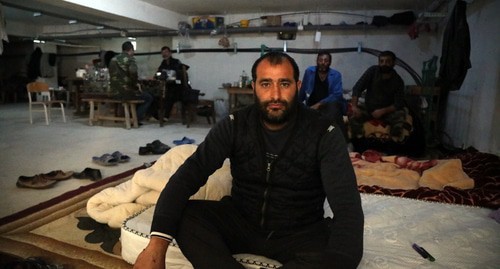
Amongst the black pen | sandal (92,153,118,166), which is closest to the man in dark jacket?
the black pen

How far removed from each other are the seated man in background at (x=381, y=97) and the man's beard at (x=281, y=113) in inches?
123

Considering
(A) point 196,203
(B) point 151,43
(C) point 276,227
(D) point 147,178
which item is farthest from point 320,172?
(B) point 151,43

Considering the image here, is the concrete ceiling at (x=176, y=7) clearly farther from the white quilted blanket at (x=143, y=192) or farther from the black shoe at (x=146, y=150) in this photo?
the white quilted blanket at (x=143, y=192)

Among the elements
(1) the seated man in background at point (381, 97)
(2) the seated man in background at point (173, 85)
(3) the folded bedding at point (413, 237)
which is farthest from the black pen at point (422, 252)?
(2) the seated man in background at point (173, 85)

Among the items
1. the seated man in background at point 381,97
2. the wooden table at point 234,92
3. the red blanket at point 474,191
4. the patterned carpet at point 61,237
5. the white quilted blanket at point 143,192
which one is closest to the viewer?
the patterned carpet at point 61,237

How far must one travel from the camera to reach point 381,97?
4594 mm

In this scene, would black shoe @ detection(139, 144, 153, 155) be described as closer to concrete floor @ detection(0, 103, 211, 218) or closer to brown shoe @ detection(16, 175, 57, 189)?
concrete floor @ detection(0, 103, 211, 218)

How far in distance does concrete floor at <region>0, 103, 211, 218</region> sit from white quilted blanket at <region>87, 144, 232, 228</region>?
28.1 inches

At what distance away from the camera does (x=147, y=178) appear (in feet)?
6.40

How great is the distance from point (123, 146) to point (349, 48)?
5.21 metres

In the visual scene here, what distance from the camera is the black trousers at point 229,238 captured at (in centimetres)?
125

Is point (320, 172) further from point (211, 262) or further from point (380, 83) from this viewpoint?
point (380, 83)

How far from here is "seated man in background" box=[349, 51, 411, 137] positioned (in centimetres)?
443

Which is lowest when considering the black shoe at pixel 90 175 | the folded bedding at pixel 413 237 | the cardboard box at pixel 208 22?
the black shoe at pixel 90 175
